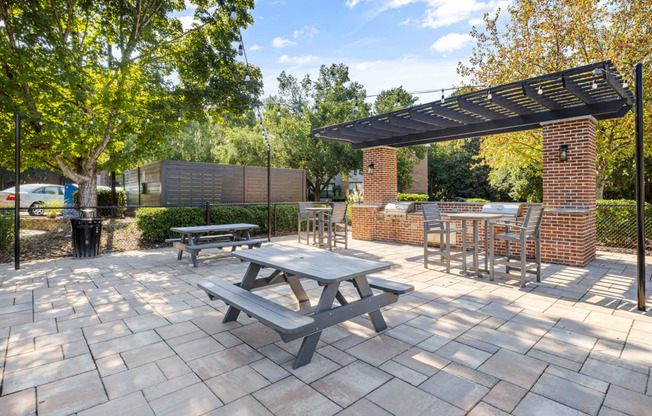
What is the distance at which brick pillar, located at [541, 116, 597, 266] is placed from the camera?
5.38 metres

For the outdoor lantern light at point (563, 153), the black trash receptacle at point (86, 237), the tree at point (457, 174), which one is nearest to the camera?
the outdoor lantern light at point (563, 153)

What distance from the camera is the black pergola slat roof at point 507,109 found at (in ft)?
14.2

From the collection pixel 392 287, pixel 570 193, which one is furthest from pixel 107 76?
pixel 570 193

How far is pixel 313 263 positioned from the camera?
2.77 meters

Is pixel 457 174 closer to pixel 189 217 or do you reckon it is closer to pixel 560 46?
pixel 560 46

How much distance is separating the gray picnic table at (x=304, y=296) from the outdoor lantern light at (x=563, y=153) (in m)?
4.56

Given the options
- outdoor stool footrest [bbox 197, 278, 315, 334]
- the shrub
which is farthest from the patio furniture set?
the shrub

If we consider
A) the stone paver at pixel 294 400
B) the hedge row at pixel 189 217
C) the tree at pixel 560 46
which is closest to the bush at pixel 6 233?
the hedge row at pixel 189 217

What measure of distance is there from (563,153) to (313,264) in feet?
16.8

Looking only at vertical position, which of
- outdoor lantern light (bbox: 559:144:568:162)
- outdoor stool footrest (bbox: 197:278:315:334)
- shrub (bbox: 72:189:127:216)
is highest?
outdoor lantern light (bbox: 559:144:568:162)

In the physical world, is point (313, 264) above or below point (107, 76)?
below

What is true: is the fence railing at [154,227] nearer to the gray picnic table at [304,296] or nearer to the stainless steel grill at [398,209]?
the stainless steel grill at [398,209]

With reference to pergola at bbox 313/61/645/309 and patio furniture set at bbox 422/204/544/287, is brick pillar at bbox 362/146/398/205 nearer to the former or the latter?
pergola at bbox 313/61/645/309

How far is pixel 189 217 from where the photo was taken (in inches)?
311
